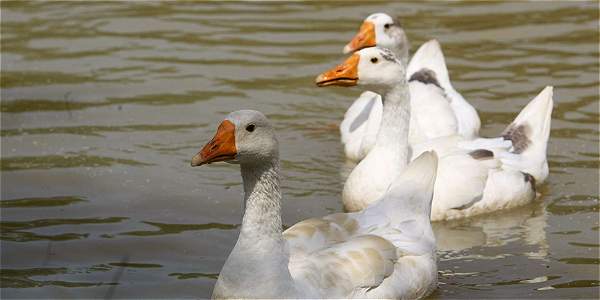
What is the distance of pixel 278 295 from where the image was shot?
5.92 metres

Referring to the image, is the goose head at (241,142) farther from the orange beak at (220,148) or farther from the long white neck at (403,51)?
the long white neck at (403,51)

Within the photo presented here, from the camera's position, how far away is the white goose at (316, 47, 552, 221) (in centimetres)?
859

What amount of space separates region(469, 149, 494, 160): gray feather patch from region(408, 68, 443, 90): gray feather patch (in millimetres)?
1530

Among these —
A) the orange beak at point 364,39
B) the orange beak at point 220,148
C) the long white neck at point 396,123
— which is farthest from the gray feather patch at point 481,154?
the orange beak at point 220,148

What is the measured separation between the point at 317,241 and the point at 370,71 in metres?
2.24

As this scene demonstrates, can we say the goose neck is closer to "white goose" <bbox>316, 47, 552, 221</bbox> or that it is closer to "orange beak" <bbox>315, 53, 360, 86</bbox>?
"white goose" <bbox>316, 47, 552, 221</bbox>

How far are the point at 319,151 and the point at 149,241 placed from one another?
2.62 meters

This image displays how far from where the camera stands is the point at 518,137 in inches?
373

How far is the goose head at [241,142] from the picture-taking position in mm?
5781

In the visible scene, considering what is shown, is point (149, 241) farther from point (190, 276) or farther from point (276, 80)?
point (276, 80)

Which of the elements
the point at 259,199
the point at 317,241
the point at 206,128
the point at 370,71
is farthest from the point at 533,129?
the point at 259,199

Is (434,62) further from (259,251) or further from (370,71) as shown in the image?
(259,251)

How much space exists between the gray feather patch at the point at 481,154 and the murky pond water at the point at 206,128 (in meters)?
0.48

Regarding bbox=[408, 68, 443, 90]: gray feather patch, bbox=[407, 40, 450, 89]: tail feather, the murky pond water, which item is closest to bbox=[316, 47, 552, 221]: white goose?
the murky pond water
